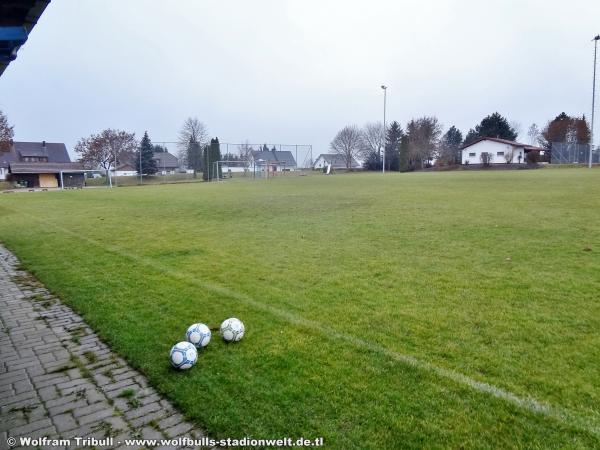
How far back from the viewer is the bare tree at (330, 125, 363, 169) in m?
77.2

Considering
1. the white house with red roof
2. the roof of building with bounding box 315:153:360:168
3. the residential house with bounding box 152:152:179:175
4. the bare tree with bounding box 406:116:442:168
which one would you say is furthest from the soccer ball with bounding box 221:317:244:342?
the roof of building with bounding box 315:153:360:168

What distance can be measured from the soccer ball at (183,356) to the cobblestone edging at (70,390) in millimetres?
287

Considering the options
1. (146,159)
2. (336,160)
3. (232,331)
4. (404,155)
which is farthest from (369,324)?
(336,160)

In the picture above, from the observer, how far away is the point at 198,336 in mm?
3773

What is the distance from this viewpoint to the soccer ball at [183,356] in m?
3.42

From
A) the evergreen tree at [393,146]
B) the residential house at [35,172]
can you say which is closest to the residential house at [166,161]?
the residential house at [35,172]

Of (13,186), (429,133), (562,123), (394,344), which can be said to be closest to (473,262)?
(394,344)

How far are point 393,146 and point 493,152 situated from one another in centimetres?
1709

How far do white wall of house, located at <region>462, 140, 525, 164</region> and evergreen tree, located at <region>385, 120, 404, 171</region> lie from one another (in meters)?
11.4

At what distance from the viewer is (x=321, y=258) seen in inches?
281

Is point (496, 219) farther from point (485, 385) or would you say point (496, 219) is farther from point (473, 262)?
point (485, 385)

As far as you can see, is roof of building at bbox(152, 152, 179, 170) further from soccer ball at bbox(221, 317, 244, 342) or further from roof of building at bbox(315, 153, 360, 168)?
soccer ball at bbox(221, 317, 244, 342)

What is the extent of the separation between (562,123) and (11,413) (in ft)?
295

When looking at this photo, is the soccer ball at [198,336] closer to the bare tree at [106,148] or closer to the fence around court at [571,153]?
the bare tree at [106,148]
